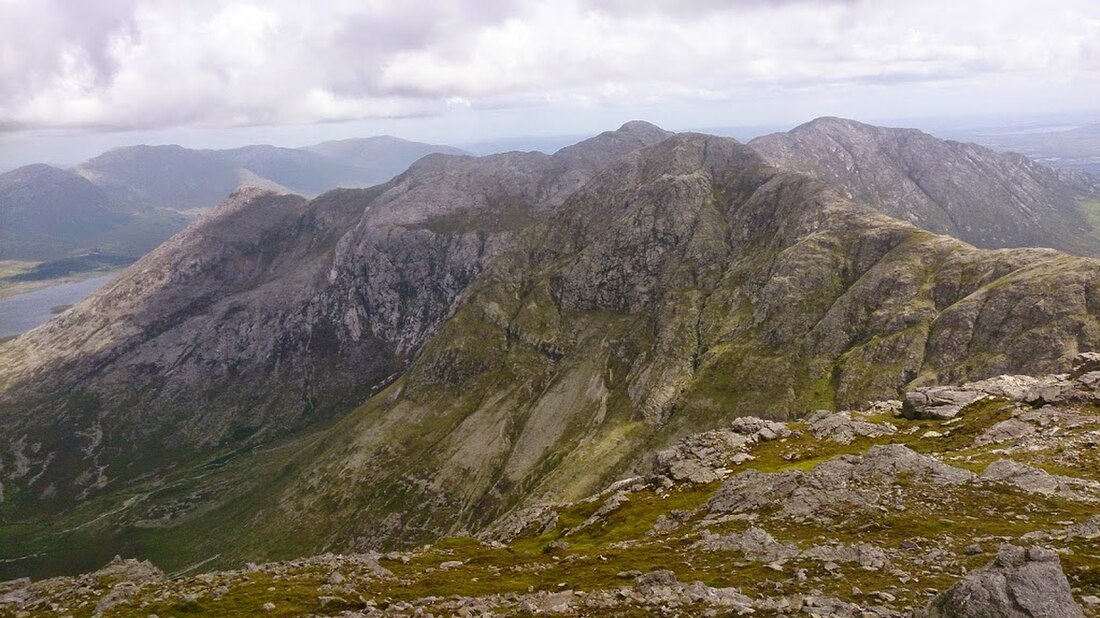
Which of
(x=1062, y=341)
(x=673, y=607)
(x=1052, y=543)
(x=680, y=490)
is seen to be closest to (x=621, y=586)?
(x=673, y=607)

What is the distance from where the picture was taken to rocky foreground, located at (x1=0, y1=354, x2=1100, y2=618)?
34594mm

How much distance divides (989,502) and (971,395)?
48.7 m

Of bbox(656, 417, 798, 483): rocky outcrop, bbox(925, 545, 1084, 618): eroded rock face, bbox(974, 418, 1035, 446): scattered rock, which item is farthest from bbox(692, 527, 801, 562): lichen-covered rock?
bbox(974, 418, 1035, 446): scattered rock

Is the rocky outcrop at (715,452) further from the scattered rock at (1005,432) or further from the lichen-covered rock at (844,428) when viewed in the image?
the scattered rock at (1005,432)

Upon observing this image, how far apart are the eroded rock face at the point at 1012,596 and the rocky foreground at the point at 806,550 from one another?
2.9 inches

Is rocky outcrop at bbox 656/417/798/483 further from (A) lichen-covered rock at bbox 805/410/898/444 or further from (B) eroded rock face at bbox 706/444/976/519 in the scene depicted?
(B) eroded rock face at bbox 706/444/976/519

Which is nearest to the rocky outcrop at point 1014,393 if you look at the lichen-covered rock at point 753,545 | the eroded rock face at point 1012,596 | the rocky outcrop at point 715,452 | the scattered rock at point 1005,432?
the scattered rock at point 1005,432

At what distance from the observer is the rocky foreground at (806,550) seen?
34594 mm

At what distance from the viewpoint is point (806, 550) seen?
1891 inches

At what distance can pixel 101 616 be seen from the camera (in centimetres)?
5034

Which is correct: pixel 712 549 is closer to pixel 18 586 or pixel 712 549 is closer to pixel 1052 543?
pixel 1052 543

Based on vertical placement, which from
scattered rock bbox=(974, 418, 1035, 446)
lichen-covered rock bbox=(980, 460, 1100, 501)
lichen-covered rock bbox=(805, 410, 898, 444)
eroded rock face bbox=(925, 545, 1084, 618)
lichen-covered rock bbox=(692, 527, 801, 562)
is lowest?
lichen-covered rock bbox=(805, 410, 898, 444)

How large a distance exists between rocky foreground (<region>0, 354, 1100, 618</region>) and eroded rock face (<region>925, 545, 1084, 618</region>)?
7 cm

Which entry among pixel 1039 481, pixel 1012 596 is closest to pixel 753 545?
pixel 1039 481
